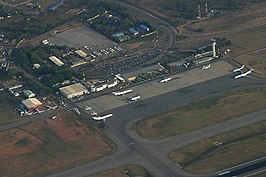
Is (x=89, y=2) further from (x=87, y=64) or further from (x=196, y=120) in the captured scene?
(x=196, y=120)

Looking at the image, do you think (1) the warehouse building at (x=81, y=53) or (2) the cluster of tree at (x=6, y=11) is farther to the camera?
(2) the cluster of tree at (x=6, y=11)

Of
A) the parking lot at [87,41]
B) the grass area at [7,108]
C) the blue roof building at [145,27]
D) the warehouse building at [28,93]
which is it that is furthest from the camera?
the blue roof building at [145,27]

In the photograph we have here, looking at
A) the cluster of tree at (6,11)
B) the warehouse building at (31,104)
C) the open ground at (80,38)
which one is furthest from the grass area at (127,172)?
the cluster of tree at (6,11)

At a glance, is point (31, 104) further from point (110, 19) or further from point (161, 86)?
point (110, 19)

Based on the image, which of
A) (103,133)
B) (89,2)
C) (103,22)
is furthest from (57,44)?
(103,133)

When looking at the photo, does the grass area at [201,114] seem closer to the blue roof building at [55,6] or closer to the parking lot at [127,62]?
the parking lot at [127,62]

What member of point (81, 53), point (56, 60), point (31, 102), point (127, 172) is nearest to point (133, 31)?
point (81, 53)
